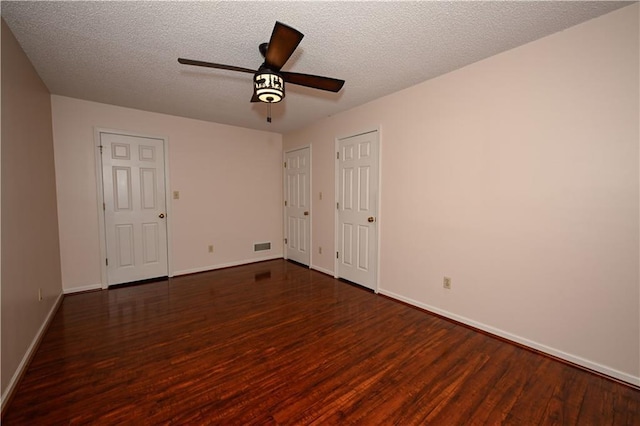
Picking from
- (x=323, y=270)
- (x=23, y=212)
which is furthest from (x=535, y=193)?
(x=23, y=212)

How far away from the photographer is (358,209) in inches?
145

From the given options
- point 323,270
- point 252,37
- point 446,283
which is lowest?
point 323,270

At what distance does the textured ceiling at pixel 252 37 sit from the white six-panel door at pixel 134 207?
2.84 ft

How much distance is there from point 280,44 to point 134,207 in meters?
3.34

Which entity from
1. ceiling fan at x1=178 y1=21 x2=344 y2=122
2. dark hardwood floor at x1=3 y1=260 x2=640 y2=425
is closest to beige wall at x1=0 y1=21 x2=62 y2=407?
dark hardwood floor at x1=3 y1=260 x2=640 y2=425

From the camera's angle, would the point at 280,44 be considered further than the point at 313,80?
No

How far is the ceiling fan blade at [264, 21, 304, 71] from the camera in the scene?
1.48 meters

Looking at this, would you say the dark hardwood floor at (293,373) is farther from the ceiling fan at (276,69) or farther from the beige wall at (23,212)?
the ceiling fan at (276,69)

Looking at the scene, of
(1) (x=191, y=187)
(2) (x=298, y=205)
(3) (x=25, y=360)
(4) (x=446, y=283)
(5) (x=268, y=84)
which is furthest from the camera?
(2) (x=298, y=205)

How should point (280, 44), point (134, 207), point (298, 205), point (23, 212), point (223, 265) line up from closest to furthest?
point (280, 44) < point (23, 212) < point (134, 207) < point (223, 265) < point (298, 205)

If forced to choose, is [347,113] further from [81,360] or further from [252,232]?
[81,360]

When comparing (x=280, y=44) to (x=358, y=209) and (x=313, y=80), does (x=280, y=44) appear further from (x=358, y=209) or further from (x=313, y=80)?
(x=358, y=209)

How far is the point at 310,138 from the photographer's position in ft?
14.6

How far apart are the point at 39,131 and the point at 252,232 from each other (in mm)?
2945
